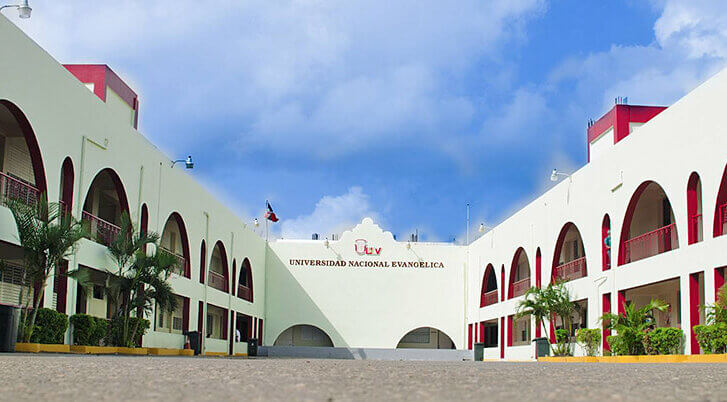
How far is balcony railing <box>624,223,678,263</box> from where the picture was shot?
74.0 feet

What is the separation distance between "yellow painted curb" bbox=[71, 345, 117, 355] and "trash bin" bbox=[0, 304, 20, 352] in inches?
129

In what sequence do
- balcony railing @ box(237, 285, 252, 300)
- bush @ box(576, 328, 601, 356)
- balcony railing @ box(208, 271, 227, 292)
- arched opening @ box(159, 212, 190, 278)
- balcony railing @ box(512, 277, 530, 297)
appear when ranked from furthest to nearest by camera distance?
balcony railing @ box(237, 285, 252, 300)
balcony railing @ box(208, 271, 227, 292)
balcony railing @ box(512, 277, 530, 297)
arched opening @ box(159, 212, 190, 278)
bush @ box(576, 328, 601, 356)

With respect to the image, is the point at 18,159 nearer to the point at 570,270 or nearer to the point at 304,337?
the point at 570,270

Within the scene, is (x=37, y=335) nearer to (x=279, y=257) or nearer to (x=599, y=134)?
(x=599, y=134)

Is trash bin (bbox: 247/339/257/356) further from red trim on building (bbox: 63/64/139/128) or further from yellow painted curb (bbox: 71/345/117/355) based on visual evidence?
yellow painted curb (bbox: 71/345/117/355)

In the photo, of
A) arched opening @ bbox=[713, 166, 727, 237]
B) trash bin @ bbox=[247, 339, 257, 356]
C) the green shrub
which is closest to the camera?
arched opening @ bbox=[713, 166, 727, 237]

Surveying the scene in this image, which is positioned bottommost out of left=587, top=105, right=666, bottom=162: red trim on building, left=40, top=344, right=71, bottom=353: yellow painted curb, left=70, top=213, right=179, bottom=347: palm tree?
left=40, top=344, right=71, bottom=353: yellow painted curb

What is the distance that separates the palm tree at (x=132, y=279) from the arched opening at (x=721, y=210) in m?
13.2

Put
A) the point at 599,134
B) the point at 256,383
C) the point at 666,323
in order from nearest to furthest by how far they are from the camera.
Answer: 1. the point at 256,383
2. the point at 666,323
3. the point at 599,134

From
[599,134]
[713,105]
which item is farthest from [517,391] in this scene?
[599,134]

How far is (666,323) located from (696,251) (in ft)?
28.5

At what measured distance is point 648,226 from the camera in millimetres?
27672

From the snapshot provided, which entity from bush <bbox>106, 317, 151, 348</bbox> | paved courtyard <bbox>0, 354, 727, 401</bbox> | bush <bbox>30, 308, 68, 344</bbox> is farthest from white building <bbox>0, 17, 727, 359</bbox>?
paved courtyard <bbox>0, 354, 727, 401</bbox>

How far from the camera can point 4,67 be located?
1595cm
